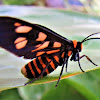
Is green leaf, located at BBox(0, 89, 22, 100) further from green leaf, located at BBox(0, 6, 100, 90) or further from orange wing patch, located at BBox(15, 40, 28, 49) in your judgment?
orange wing patch, located at BBox(15, 40, 28, 49)

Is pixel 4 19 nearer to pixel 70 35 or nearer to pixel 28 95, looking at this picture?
pixel 70 35

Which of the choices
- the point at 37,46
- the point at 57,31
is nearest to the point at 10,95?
the point at 57,31

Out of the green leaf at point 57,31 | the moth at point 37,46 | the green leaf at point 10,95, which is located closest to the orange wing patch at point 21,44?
the moth at point 37,46

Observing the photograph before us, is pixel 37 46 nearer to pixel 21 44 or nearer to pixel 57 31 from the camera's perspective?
pixel 21 44

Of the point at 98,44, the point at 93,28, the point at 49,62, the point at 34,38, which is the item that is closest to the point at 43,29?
the point at 34,38

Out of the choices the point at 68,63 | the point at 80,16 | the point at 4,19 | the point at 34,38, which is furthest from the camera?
the point at 80,16

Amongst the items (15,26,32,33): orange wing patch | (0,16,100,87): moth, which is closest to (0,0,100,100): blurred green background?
(0,16,100,87): moth

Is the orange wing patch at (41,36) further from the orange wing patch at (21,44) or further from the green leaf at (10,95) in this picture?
the green leaf at (10,95)
